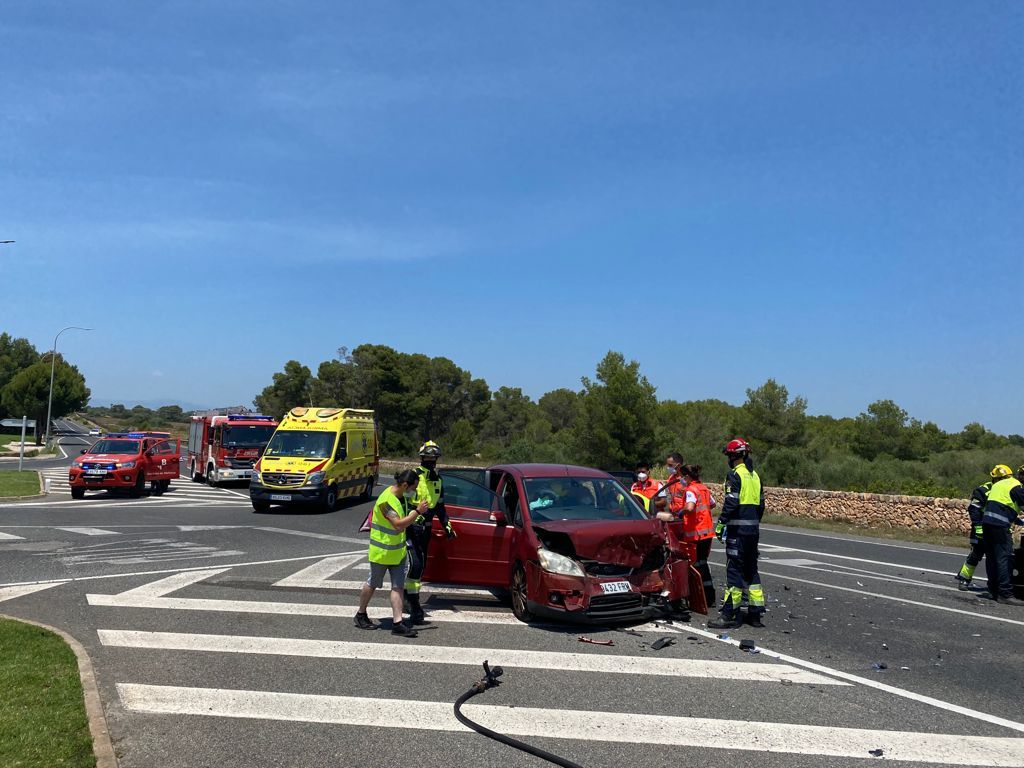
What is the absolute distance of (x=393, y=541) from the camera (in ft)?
25.9

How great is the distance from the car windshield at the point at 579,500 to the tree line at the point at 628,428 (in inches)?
781

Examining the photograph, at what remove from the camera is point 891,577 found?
12.7 meters

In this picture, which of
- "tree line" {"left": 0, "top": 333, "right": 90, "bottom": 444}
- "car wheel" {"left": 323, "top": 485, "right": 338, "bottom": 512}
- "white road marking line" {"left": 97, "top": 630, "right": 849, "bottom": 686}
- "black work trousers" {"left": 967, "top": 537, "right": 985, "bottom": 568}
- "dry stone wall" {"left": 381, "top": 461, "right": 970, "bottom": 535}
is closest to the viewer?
"white road marking line" {"left": 97, "top": 630, "right": 849, "bottom": 686}

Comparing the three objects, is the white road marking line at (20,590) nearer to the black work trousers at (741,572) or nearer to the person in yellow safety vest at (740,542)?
the person in yellow safety vest at (740,542)

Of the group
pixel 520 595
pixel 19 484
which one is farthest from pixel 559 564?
pixel 19 484

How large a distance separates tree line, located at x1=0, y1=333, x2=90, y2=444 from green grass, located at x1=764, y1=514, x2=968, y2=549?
72.2 meters

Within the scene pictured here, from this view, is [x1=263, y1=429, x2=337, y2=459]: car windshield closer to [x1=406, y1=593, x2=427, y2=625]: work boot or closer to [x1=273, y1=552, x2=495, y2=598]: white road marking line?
[x1=273, y1=552, x2=495, y2=598]: white road marking line

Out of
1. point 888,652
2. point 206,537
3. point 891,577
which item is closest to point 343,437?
point 206,537

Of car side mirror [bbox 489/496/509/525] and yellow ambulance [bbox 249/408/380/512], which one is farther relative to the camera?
yellow ambulance [bbox 249/408/380/512]

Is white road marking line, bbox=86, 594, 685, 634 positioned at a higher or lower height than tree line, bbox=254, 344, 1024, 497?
lower

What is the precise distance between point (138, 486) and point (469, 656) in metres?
20.7

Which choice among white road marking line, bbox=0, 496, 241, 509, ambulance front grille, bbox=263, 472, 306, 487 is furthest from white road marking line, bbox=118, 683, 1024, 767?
white road marking line, bbox=0, 496, 241, 509

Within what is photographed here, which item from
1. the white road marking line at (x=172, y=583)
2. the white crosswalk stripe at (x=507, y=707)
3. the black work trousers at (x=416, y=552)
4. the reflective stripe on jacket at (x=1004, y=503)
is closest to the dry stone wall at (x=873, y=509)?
the reflective stripe on jacket at (x=1004, y=503)

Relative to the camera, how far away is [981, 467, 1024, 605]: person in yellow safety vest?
34.9 ft
